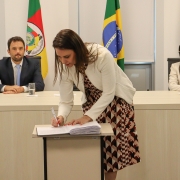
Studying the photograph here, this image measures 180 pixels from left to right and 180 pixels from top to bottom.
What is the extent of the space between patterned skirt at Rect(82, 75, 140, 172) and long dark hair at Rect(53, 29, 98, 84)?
0.22 metres

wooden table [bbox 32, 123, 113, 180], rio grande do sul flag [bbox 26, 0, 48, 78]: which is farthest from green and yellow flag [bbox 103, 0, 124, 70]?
wooden table [bbox 32, 123, 113, 180]

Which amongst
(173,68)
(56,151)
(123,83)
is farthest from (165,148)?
(173,68)

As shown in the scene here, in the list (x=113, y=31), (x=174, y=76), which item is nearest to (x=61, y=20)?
(x=113, y=31)

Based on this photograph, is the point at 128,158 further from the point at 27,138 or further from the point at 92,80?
the point at 27,138

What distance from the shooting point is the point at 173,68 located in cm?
436

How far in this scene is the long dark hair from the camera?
78.3 inches

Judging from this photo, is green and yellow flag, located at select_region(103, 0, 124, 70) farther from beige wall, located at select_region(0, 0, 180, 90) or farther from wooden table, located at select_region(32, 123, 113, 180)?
wooden table, located at select_region(32, 123, 113, 180)

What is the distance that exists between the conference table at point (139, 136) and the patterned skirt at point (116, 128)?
61 cm

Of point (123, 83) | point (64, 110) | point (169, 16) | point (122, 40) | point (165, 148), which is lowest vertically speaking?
point (165, 148)

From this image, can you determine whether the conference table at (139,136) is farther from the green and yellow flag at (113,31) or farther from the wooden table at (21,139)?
the green and yellow flag at (113,31)

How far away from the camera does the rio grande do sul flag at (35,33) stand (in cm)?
536

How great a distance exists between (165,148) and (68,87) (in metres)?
1.09

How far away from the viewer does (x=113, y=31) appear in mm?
5328

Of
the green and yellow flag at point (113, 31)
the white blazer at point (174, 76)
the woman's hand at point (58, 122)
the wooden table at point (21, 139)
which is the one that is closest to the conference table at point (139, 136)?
the wooden table at point (21, 139)
